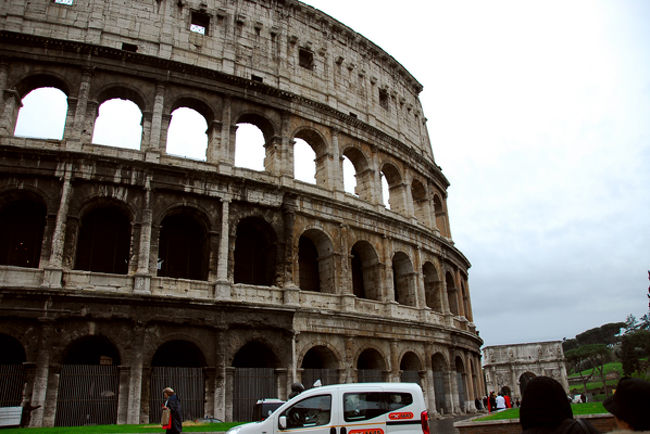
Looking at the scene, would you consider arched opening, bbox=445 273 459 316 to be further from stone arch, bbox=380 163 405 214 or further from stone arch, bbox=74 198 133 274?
stone arch, bbox=74 198 133 274

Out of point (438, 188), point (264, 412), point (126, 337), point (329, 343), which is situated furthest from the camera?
point (438, 188)

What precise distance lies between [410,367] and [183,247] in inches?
452

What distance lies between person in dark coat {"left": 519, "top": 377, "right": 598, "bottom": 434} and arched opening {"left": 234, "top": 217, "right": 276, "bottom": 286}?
15.6 m

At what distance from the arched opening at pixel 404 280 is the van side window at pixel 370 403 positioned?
14.2 meters

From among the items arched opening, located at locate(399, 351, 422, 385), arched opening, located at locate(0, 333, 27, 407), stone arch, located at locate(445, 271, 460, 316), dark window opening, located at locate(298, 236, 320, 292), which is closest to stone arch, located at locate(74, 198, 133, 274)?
arched opening, located at locate(0, 333, 27, 407)

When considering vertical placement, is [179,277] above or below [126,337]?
above

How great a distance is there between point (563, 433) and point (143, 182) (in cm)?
1606

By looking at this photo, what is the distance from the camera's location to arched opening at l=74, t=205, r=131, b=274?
16359 mm

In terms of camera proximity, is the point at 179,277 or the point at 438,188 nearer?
the point at 179,277

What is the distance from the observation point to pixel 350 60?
24672 millimetres

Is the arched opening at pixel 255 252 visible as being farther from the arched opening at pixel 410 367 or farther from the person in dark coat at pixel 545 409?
the person in dark coat at pixel 545 409

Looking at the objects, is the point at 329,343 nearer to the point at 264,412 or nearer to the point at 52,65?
the point at 264,412

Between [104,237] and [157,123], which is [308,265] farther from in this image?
[157,123]

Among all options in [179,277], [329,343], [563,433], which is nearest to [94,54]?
[179,277]
